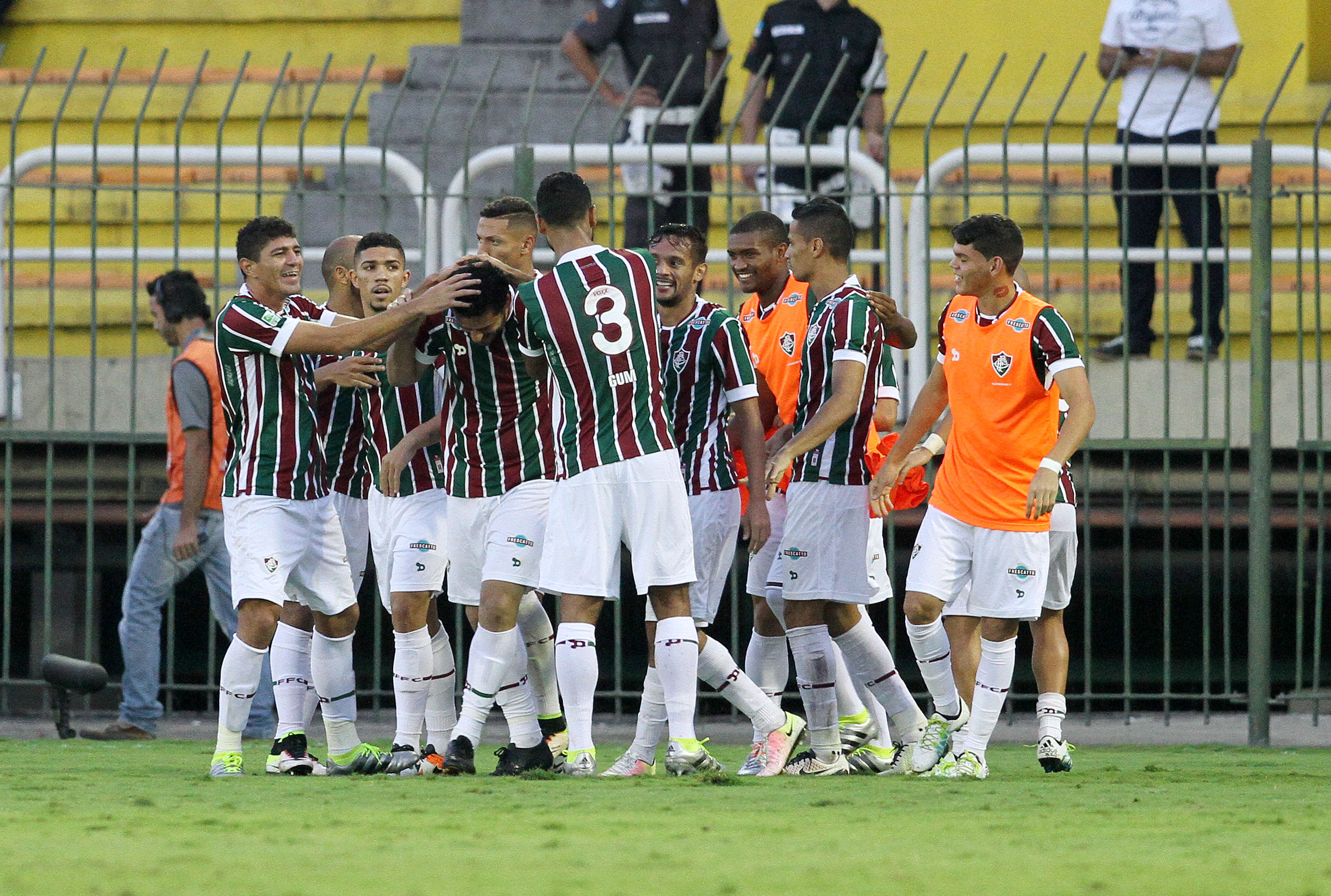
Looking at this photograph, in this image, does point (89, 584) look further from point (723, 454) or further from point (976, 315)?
point (976, 315)

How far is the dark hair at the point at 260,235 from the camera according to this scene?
6.57 metres

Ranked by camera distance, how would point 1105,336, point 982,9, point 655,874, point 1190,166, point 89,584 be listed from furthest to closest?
point 982,9 < point 1105,336 < point 1190,166 < point 89,584 < point 655,874

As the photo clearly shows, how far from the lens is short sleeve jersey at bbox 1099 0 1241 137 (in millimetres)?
10406

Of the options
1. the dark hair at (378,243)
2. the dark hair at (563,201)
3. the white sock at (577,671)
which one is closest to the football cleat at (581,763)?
the white sock at (577,671)

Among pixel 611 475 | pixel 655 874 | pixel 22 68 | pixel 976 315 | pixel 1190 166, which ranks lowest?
pixel 655 874

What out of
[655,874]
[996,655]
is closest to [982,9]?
[996,655]

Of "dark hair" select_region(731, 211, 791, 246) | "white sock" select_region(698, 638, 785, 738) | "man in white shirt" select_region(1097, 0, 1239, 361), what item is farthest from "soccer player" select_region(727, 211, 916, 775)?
"man in white shirt" select_region(1097, 0, 1239, 361)

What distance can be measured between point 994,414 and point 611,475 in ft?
4.58

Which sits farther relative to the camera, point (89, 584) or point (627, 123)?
point (627, 123)

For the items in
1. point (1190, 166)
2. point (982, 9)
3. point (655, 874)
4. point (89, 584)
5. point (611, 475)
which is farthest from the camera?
point (982, 9)

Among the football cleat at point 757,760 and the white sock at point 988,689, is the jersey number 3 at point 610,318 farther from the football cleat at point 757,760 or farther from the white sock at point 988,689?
the white sock at point 988,689

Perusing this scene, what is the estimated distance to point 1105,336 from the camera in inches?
425

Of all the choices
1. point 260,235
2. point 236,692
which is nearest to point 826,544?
point 236,692

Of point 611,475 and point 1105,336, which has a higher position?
point 1105,336
